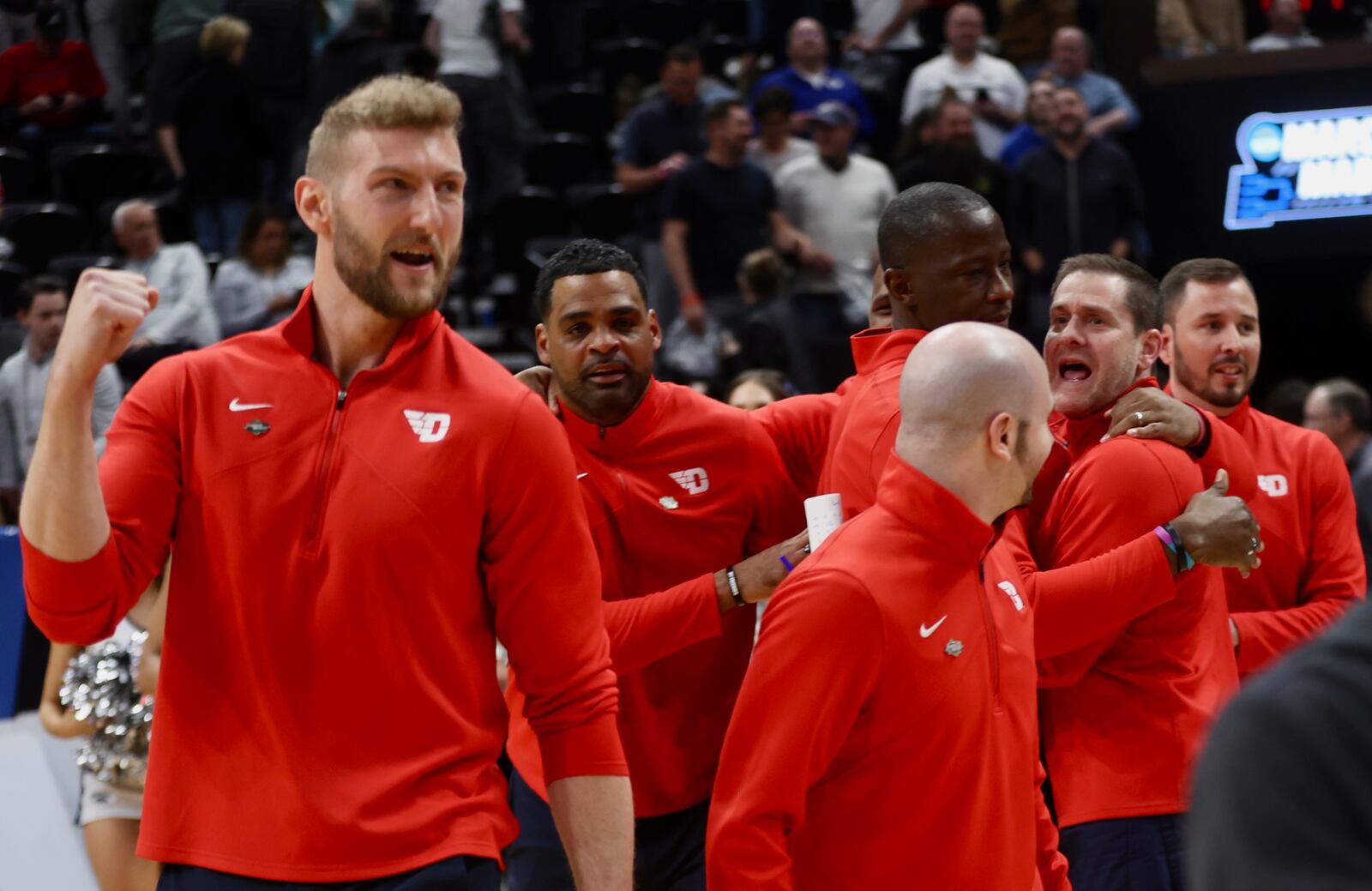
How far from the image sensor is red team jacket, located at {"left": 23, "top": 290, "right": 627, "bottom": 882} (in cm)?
271

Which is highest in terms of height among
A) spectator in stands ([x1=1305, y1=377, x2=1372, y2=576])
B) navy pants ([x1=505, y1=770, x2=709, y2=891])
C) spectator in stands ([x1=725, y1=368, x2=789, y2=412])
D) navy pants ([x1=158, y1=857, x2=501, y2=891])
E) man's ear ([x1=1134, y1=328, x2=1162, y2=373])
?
man's ear ([x1=1134, y1=328, x2=1162, y2=373])

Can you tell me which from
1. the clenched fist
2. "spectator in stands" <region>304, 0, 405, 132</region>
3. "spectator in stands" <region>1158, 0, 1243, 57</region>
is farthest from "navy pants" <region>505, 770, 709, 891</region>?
"spectator in stands" <region>1158, 0, 1243, 57</region>

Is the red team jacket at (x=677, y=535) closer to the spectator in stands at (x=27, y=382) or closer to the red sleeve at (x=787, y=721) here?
the red sleeve at (x=787, y=721)

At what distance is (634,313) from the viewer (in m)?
4.24

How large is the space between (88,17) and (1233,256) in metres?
8.58

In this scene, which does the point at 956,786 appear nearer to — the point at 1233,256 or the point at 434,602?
the point at 434,602

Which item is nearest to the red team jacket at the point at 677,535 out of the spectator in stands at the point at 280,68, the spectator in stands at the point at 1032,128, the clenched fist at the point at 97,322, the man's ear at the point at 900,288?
the man's ear at the point at 900,288

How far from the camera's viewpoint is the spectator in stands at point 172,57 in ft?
39.9

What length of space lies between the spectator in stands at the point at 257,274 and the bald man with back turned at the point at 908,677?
308 inches

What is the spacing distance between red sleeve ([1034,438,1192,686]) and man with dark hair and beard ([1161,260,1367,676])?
544 mm

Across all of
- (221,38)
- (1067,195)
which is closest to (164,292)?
(221,38)

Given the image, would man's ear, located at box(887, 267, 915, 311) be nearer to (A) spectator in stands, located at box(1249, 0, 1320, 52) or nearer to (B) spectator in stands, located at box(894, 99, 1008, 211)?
(B) spectator in stands, located at box(894, 99, 1008, 211)

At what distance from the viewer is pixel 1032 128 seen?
1180 centimetres

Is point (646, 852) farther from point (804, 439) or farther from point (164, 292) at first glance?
point (164, 292)
